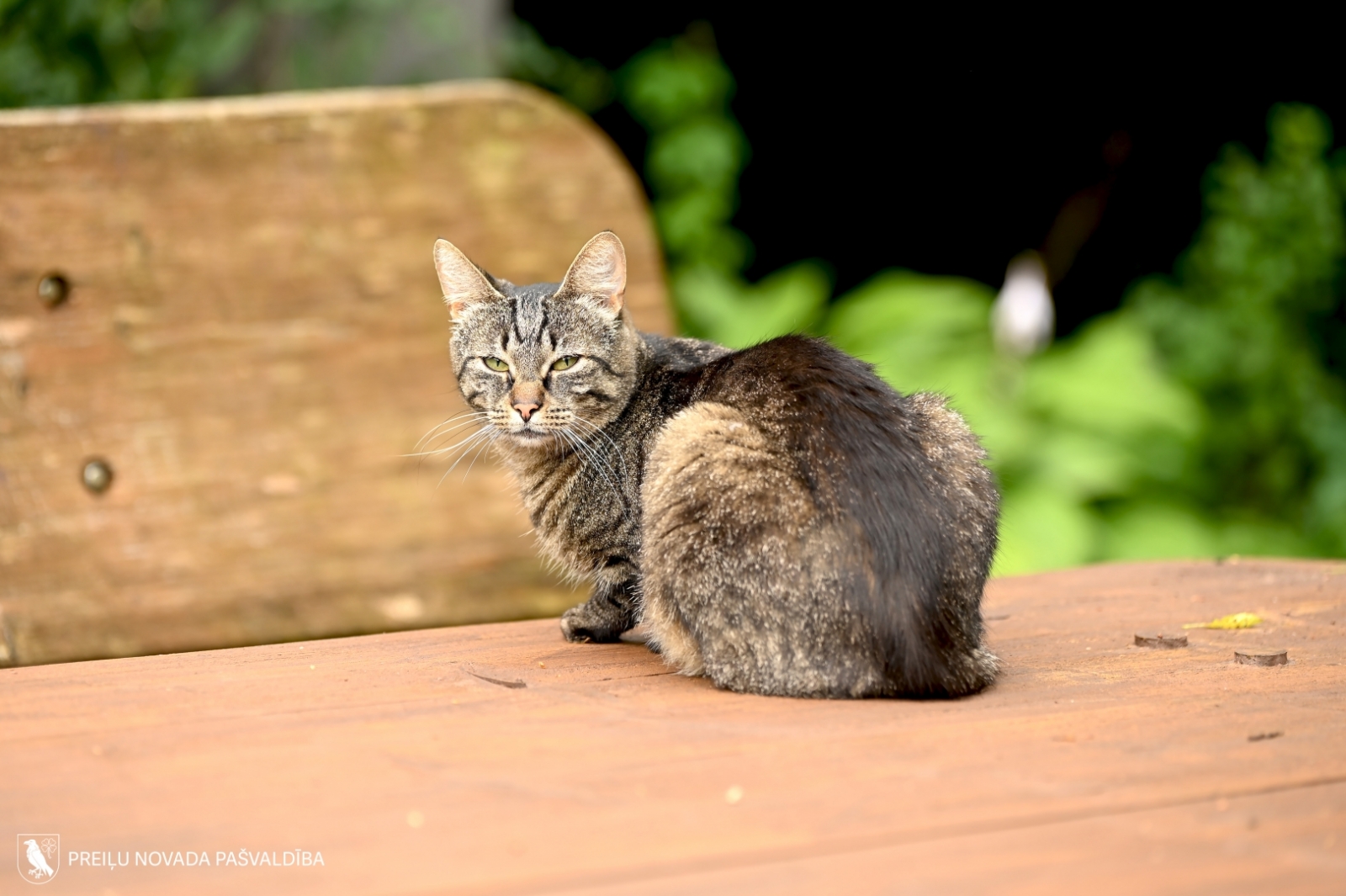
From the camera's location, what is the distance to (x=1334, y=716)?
1.60 meters

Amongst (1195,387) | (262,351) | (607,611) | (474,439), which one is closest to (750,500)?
(607,611)

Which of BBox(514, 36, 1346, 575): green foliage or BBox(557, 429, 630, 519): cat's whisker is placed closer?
BBox(557, 429, 630, 519): cat's whisker

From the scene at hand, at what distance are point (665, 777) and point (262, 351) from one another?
198 cm

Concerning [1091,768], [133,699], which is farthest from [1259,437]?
[133,699]

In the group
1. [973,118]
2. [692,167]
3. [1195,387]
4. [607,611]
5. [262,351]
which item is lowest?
[607,611]

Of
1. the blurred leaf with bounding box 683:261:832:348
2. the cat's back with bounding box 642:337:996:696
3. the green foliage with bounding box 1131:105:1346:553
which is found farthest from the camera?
the blurred leaf with bounding box 683:261:832:348

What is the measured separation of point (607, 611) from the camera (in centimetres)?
229

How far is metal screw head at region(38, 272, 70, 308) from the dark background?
422 centimetres

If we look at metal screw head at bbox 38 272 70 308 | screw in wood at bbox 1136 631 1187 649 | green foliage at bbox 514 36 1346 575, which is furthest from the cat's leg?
green foliage at bbox 514 36 1346 575

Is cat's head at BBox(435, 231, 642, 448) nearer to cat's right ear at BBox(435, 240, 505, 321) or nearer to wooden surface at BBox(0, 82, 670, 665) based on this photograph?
cat's right ear at BBox(435, 240, 505, 321)

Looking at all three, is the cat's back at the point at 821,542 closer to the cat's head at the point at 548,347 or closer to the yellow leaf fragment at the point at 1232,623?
the cat's head at the point at 548,347

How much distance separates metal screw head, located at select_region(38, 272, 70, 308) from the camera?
279 centimetres

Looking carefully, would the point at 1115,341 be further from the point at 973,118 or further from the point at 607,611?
the point at 607,611

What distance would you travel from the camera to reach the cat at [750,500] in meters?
1.79
